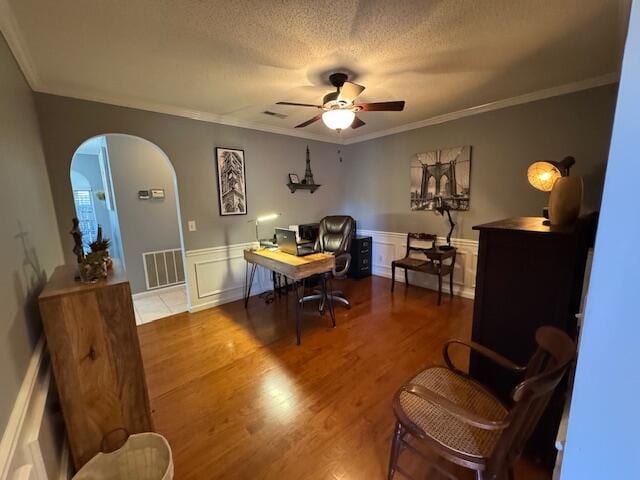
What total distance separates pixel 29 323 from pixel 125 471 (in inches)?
32.9

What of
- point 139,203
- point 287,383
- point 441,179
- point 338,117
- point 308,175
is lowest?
point 287,383

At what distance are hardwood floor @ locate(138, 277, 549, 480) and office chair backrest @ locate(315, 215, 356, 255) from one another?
79 cm

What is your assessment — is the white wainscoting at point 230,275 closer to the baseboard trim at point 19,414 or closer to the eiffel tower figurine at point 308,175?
the eiffel tower figurine at point 308,175

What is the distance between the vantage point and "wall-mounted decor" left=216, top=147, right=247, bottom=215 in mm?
3422

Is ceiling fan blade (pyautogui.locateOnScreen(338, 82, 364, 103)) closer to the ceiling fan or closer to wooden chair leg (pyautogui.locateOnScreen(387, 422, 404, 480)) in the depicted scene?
the ceiling fan

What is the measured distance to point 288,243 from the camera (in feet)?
9.93

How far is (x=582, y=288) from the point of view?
4.08ft

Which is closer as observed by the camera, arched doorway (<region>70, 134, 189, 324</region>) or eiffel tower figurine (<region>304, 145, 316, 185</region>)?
arched doorway (<region>70, 134, 189, 324</region>)

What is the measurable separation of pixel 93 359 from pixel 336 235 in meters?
2.82

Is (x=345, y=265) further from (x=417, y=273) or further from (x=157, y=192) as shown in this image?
(x=157, y=192)

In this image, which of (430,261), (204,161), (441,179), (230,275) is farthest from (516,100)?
(230,275)

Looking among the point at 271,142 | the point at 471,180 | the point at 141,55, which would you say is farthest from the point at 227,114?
the point at 471,180

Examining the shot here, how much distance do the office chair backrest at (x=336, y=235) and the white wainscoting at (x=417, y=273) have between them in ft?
3.24

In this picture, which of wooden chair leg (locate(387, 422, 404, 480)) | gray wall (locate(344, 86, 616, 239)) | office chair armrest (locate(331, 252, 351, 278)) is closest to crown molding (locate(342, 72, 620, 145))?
gray wall (locate(344, 86, 616, 239))
